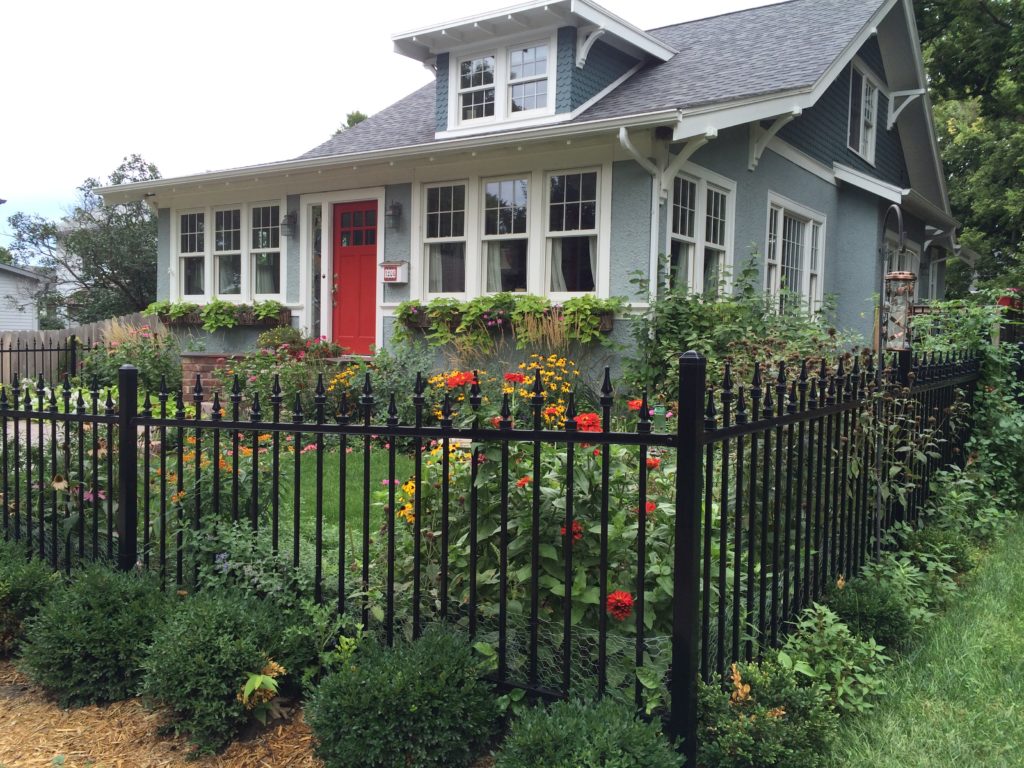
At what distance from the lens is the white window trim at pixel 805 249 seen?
37.6 ft

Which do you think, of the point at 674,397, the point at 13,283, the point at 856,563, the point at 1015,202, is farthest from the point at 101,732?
the point at 13,283

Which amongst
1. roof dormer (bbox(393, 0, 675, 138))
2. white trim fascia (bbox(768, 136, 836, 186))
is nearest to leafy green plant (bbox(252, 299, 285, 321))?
roof dormer (bbox(393, 0, 675, 138))

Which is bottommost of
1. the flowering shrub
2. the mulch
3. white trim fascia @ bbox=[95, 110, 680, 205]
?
the mulch

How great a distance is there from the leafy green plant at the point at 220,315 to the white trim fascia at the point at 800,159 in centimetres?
801

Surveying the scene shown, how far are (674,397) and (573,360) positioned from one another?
1.54 meters

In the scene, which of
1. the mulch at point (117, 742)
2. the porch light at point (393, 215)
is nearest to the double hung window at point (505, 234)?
the porch light at point (393, 215)

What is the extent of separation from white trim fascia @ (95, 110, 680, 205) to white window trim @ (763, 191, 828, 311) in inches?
145

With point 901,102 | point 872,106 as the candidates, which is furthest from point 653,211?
point 901,102

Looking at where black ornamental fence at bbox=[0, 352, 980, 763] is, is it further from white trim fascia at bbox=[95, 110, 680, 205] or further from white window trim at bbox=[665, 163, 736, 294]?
white window trim at bbox=[665, 163, 736, 294]

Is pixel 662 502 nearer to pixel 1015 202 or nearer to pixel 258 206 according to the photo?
pixel 258 206

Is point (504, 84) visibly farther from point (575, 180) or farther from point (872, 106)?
point (872, 106)

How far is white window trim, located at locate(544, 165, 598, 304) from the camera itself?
9.00 metres

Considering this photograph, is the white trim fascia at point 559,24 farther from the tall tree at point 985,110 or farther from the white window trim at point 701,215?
the tall tree at point 985,110

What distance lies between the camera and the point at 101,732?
2.91 m
